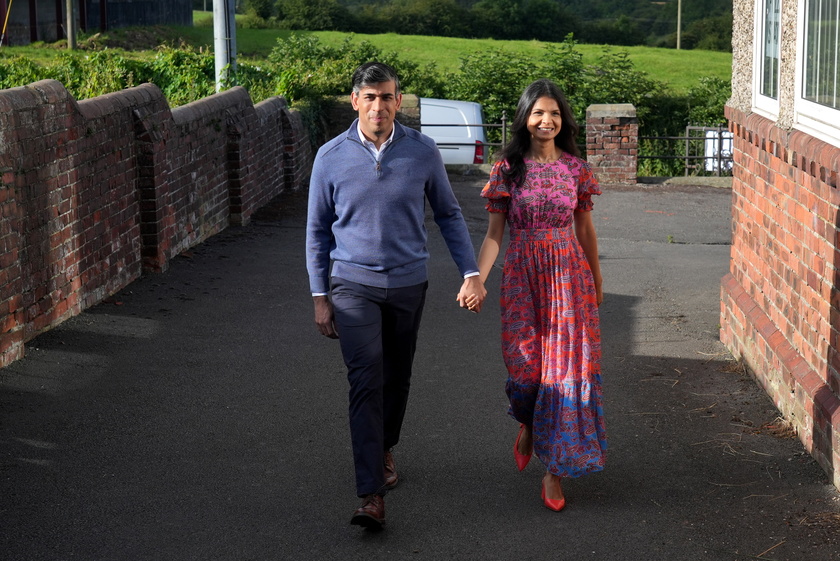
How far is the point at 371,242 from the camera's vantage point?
484cm

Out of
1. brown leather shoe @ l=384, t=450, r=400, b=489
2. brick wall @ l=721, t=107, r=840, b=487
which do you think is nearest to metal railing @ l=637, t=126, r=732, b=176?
brick wall @ l=721, t=107, r=840, b=487

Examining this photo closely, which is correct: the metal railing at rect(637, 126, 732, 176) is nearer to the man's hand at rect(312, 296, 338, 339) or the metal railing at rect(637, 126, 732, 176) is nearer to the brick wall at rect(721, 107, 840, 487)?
the brick wall at rect(721, 107, 840, 487)

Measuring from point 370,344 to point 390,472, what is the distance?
0.75 meters

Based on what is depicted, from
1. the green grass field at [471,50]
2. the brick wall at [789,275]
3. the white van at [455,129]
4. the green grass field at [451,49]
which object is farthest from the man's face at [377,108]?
the green grass field at [471,50]

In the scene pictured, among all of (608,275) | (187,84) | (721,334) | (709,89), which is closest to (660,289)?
(608,275)

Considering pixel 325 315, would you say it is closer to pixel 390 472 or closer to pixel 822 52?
pixel 390 472

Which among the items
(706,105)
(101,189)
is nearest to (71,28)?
(706,105)

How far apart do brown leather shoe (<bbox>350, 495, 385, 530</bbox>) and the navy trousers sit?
0.04 m

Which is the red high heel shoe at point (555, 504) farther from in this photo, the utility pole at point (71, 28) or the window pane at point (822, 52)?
the utility pole at point (71, 28)

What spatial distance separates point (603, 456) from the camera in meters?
5.03

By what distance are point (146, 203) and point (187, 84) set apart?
8698 mm

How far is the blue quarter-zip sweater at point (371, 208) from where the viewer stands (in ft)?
15.9

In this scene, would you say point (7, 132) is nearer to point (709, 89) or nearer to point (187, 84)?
point (187, 84)

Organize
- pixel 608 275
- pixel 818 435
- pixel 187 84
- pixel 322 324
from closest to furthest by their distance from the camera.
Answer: pixel 322 324
pixel 818 435
pixel 608 275
pixel 187 84
